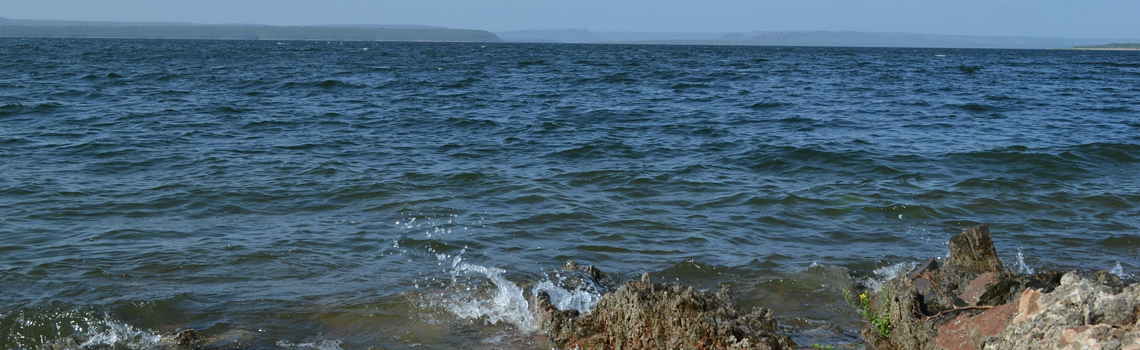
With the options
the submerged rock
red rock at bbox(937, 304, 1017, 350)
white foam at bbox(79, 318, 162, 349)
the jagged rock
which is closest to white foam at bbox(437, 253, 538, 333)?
the jagged rock

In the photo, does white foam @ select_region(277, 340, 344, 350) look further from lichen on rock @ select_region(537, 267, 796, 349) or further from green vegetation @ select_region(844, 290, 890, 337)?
green vegetation @ select_region(844, 290, 890, 337)

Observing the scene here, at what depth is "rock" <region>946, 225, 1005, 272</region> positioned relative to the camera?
6.55m

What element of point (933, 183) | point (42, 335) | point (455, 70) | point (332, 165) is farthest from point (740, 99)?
point (42, 335)

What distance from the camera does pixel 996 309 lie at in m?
4.60

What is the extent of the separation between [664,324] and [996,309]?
74.9 inches

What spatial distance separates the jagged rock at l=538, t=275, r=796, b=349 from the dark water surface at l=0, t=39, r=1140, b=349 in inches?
17.6

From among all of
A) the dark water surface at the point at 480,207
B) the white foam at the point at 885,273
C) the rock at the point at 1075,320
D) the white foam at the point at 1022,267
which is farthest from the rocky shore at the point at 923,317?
the white foam at the point at 1022,267

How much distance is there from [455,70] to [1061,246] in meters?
33.6

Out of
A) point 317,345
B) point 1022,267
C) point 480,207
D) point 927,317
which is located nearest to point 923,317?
point 927,317

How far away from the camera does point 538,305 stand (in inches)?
251

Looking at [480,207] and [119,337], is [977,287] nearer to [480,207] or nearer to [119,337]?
[119,337]

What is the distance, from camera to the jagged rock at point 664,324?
4977 mm

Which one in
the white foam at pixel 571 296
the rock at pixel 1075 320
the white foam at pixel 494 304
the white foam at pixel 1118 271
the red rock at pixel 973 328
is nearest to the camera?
the rock at pixel 1075 320

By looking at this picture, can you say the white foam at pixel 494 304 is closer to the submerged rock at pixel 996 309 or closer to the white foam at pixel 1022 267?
the submerged rock at pixel 996 309
